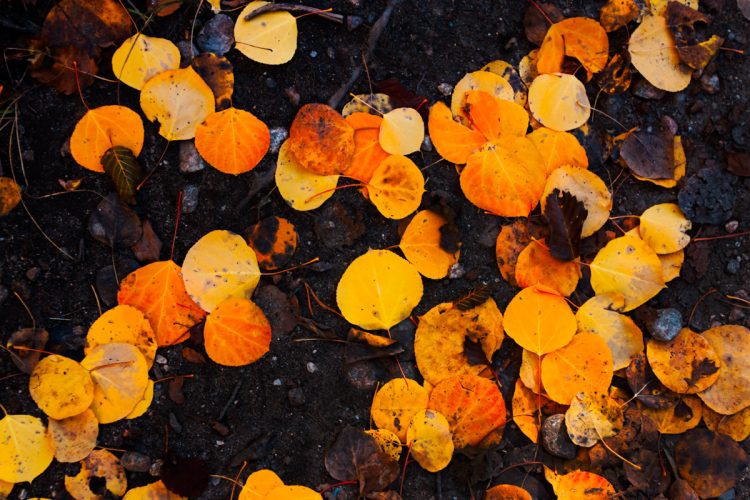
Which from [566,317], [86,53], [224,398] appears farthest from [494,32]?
[224,398]

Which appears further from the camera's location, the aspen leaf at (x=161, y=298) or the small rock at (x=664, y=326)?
the small rock at (x=664, y=326)

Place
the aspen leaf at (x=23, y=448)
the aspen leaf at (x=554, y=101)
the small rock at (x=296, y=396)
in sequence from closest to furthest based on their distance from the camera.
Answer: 1. the aspen leaf at (x=23, y=448)
2. the small rock at (x=296, y=396)
3. the aspen leaf at (x=554, y=101)

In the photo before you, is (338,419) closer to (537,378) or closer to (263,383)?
(263,383)

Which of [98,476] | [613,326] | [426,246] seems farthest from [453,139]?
[98,476]

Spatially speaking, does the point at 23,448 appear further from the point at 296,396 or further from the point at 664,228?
the point at 664,228

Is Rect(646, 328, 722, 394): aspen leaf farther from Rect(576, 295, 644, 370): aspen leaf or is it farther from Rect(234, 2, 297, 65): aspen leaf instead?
Rect(234, 2, 297, 65): aspen leaf

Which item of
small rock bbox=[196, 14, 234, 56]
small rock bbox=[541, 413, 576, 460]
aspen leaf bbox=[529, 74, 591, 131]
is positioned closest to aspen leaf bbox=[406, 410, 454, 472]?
small rock bbox=[541, 413, 576, 460]

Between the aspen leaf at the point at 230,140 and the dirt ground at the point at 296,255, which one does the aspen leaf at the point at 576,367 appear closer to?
the dirt ground at the point at 296,255

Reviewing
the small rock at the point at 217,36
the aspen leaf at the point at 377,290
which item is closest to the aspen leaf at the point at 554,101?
the aspen leaf at the point at 377,290
